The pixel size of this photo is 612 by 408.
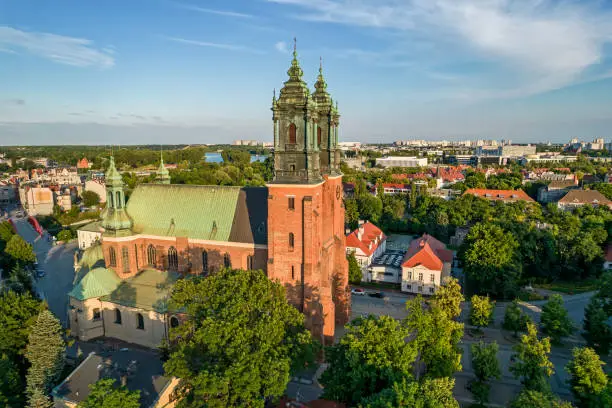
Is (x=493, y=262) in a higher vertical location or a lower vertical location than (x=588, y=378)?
higher

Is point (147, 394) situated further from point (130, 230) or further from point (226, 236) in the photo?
point (130, 230)

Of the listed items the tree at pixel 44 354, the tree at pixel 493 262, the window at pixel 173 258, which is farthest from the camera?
the tree at pixel 493 262

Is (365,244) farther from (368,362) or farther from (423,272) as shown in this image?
(368,362)

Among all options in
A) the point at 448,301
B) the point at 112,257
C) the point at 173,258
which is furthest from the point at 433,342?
the point at 112,257

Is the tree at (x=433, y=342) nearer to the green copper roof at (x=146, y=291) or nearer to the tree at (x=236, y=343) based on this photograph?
the tree at (x=236, y=343)

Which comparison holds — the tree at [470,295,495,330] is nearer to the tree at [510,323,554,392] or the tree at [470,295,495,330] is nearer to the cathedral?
the tree at [510,323,554,392]

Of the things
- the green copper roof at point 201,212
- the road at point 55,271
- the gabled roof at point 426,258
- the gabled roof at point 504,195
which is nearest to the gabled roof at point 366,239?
the gabled roof at point 426,258

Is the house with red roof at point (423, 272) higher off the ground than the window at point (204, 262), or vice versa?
the window at point (204, 262)

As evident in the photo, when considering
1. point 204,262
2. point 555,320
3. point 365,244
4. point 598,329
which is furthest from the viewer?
point 365,244
